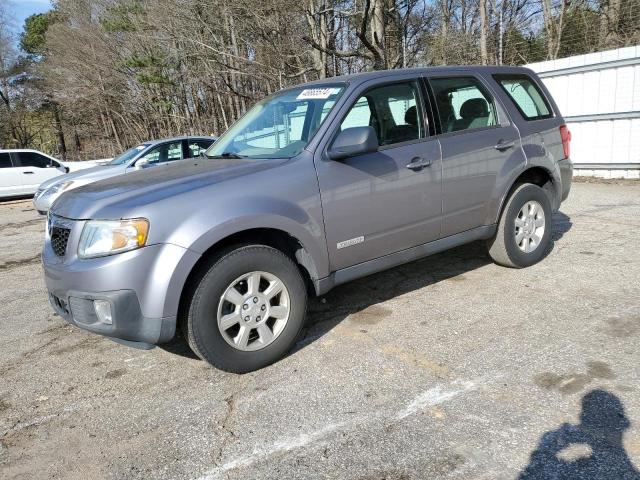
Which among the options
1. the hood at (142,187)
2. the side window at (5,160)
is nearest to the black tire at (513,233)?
the hood at (142,187)

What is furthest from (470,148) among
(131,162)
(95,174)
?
(95,174)

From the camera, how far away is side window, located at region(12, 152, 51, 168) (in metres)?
16.0

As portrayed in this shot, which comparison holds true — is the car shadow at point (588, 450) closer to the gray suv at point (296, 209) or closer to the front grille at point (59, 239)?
the gray suv at point (296, 209)

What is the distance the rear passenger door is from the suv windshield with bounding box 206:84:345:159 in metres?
1.00

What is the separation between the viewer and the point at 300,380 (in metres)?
3.12

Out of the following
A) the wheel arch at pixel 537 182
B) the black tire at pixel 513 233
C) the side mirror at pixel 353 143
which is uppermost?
the side mirror at pixel 353 143

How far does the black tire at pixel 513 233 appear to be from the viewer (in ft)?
15.2

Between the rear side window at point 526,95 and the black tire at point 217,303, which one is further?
the rear side window at point 526,95

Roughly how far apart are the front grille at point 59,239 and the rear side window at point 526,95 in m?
3.83

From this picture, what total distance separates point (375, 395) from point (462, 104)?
2689 mm

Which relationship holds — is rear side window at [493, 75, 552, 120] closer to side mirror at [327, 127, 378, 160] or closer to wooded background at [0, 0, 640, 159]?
side mirror at [327, 127, 378, 160]

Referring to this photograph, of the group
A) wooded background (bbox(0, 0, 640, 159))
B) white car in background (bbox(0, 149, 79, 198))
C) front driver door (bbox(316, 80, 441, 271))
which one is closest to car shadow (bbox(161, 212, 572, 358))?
front driver door (bbox(316, 80, 441, 271))

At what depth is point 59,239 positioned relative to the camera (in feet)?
10.7

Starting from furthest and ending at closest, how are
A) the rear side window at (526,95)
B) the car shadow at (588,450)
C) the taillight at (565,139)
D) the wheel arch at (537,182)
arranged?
1. the taillight at (565,139)
2. the rear side window at (526,95)
3. the wheel arch at (537,182)
4. the car shadow at (588,450)
